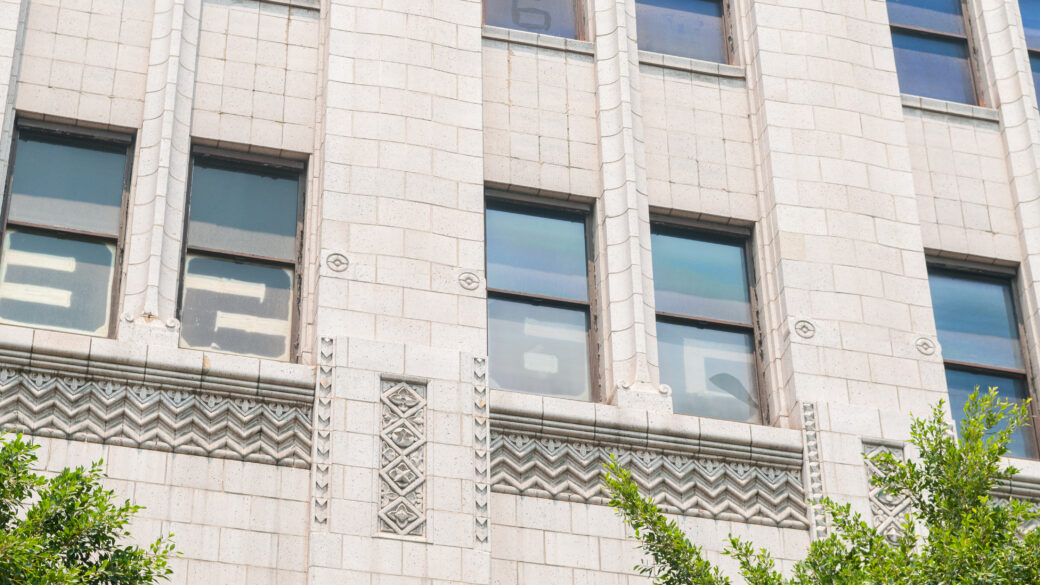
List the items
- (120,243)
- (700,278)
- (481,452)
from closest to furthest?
1. (481,452)
2. (120,243)
3. (700,278)

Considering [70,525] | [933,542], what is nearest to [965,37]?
[933,542]

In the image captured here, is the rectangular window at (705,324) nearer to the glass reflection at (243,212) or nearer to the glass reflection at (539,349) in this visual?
the glass reflection at (539,349)

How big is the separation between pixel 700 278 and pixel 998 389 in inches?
137

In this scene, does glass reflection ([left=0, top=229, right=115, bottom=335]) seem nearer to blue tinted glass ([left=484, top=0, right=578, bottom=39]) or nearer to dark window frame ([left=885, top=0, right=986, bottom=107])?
blue tinted glass ([left=484, top=0, right=578, bottom=39])

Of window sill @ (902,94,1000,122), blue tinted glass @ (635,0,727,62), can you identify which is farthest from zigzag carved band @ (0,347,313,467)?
window sill @ (902,94,1000,122)

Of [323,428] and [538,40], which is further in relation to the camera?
[538,40]

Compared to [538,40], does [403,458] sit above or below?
below

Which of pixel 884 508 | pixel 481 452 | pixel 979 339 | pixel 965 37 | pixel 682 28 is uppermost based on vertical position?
pixel 965 37

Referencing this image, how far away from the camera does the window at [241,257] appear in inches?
715

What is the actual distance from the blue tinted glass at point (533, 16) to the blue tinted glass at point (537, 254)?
259 cm

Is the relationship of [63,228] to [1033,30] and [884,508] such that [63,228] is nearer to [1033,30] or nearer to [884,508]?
[884,508]

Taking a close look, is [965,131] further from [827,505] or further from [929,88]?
[827,505]

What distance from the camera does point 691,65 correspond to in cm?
2125

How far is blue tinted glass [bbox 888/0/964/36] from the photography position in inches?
905
